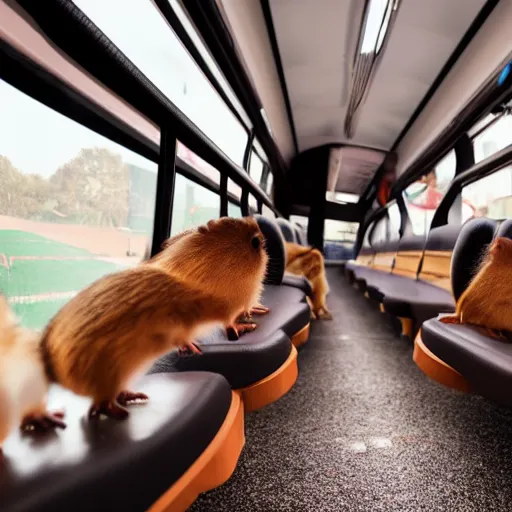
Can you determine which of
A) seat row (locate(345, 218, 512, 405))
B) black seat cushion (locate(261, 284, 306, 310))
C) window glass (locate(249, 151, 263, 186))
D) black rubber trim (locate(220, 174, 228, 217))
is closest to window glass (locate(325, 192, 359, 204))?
window glass (locate(249, 151, 263, 186))

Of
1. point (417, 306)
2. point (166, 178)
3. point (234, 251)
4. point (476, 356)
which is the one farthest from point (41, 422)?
point (417, 306)

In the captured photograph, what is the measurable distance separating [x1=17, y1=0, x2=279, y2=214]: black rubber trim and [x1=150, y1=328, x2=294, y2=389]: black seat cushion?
0.53m

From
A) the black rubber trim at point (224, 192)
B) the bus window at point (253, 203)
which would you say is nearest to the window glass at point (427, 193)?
the bus window at point (253, 203)

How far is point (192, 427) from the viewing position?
434mm

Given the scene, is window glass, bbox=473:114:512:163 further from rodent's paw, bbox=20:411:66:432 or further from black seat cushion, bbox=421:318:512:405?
rodent's paw, bbox=20:411:66:432

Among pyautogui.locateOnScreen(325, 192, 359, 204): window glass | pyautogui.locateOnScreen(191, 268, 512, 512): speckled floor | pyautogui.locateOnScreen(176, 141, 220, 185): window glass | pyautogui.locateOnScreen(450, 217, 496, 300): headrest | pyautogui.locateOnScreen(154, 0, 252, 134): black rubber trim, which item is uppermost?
pyautogui.locateOnScreen(154, 0, 252, 134): black rubber trim

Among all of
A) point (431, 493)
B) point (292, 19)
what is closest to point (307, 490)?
point (431, 493)

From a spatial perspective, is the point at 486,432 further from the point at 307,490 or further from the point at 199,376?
the point at 199,376

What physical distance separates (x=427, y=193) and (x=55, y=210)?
296 cm

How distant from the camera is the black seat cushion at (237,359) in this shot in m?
0.70

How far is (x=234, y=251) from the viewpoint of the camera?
54 cm

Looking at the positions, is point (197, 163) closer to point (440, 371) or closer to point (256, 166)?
point (440, 371)

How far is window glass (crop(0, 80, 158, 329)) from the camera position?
1.62 ft

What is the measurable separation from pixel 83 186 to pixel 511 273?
95 cm
